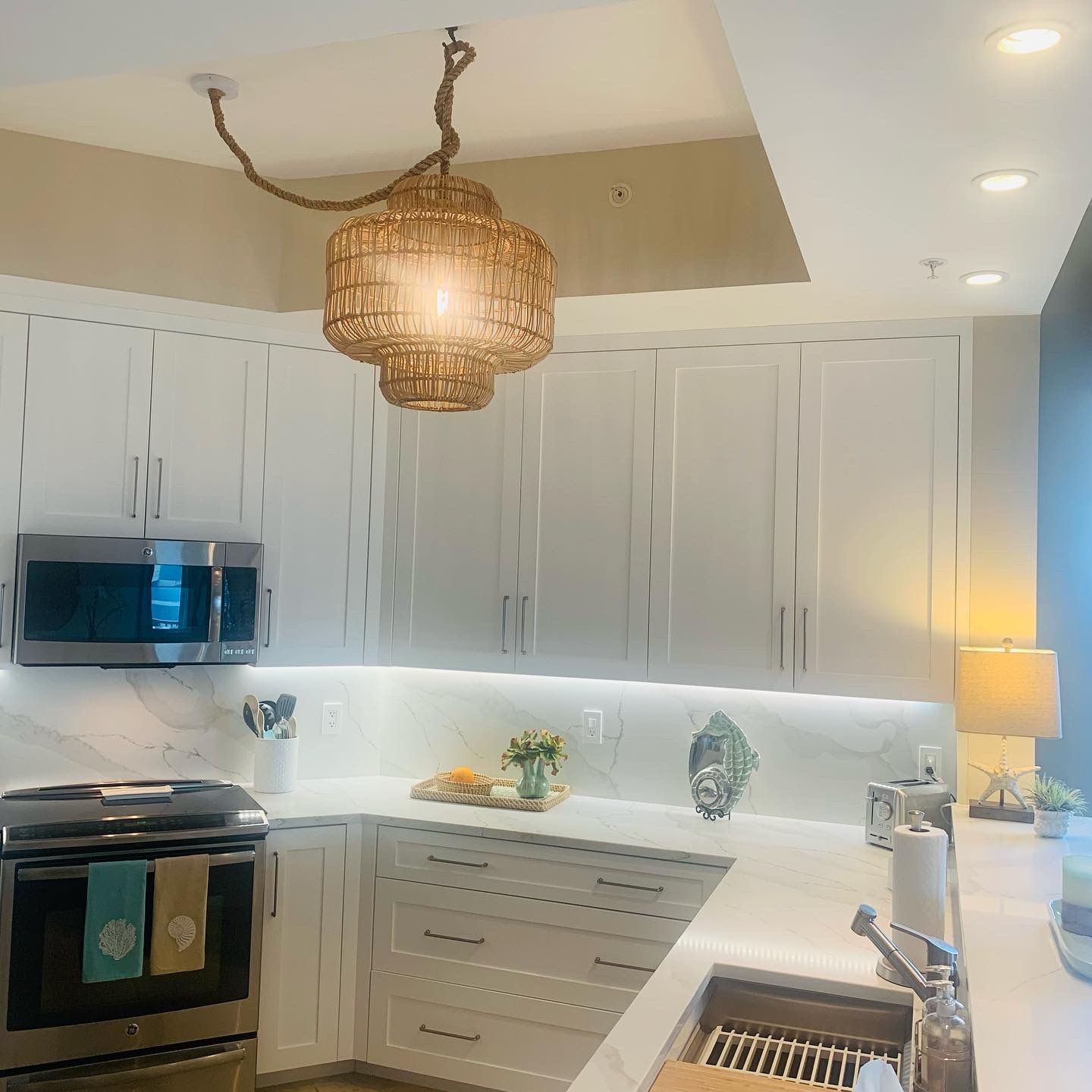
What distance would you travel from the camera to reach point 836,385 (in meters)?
3.24

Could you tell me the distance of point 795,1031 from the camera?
1886 mm

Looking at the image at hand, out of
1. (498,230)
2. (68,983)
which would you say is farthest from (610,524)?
(68,983)

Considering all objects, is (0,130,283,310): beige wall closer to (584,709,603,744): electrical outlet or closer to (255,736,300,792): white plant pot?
(255,736,300,792): white plant pot

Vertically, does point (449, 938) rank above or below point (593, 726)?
below

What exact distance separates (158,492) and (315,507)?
1.70 ft

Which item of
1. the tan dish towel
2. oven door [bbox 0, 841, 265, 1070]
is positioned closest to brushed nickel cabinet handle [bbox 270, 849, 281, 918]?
oven door [bbox 0, 841, 265, 1070]

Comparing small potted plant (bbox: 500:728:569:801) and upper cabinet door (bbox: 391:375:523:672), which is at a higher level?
upper cabinet door (bbox: 391:375:523:672)

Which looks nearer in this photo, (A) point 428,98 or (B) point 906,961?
(B) point 906,961

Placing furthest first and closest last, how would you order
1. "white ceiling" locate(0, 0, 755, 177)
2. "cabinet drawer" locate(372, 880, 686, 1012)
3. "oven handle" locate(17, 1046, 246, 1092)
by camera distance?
"cabinet drawer" locate(372, 880, 686, 1012) < "oven handle" locate(17, 1046, 246, 1092) < "white ceiling" locate(0, 0, 755, 177)

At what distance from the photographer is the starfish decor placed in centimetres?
287

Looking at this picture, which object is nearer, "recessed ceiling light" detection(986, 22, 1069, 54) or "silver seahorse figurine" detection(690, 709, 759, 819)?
"recessed ceiling light" detection(986, 22, 1069, 54)

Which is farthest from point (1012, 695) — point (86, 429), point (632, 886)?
point (86, 429)

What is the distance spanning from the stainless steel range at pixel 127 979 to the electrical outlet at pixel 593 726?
1.14m

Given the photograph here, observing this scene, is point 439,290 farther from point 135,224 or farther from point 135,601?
point 135,601
